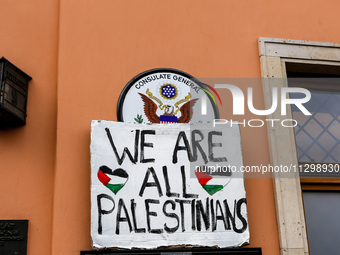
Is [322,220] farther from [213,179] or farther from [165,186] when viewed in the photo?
[165,186]

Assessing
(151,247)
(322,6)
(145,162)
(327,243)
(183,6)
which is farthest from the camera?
(322,6)

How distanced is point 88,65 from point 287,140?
1.81m

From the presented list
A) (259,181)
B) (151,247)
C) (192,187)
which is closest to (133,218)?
(151,247)

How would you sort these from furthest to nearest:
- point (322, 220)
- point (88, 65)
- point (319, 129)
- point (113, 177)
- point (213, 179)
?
1. point (319, 129)
2. point (322, 220)
3. point (88, 65)
4. point (213, 179)
5. point (113, 177)

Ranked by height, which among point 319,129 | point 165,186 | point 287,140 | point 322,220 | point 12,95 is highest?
point 12,95

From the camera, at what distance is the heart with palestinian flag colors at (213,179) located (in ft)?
11.2

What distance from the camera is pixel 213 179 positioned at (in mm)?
3441

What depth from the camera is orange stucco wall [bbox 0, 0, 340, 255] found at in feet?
10.9

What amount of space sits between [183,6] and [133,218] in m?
2.02

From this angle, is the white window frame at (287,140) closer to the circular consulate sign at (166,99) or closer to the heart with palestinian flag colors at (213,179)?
the heart with palestinian flag colors at (213,179)

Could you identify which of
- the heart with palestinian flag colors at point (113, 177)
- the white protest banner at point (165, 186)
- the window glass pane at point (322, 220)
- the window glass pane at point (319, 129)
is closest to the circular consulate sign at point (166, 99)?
the white protest banner at point (165, 186)

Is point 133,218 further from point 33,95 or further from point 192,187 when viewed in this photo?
point 33,95

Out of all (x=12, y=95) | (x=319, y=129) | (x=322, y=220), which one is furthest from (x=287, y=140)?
(x=12, y=95)

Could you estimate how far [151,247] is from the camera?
3.21 m
